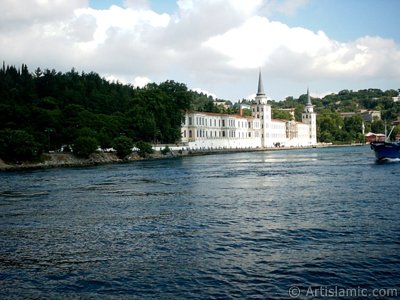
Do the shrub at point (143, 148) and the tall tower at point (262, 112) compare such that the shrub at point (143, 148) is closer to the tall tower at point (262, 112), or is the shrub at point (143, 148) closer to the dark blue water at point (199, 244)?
the dark blue water at point (199, 244)

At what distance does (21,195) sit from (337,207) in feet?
70.1

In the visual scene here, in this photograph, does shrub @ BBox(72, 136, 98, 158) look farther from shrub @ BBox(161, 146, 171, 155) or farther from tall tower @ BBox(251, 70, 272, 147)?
tall tower @ BBox(251, 70, 272, 147)

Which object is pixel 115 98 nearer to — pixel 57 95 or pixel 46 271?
pixel 57 95

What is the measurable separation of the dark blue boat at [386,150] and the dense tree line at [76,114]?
44.8m

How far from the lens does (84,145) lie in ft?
256

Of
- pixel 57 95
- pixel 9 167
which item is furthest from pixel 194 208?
pixel 57 95

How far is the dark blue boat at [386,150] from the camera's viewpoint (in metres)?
64.3

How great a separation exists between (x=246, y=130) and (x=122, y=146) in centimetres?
7355

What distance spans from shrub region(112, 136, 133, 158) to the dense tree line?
187 millimetres

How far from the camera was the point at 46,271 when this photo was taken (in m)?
13.5
